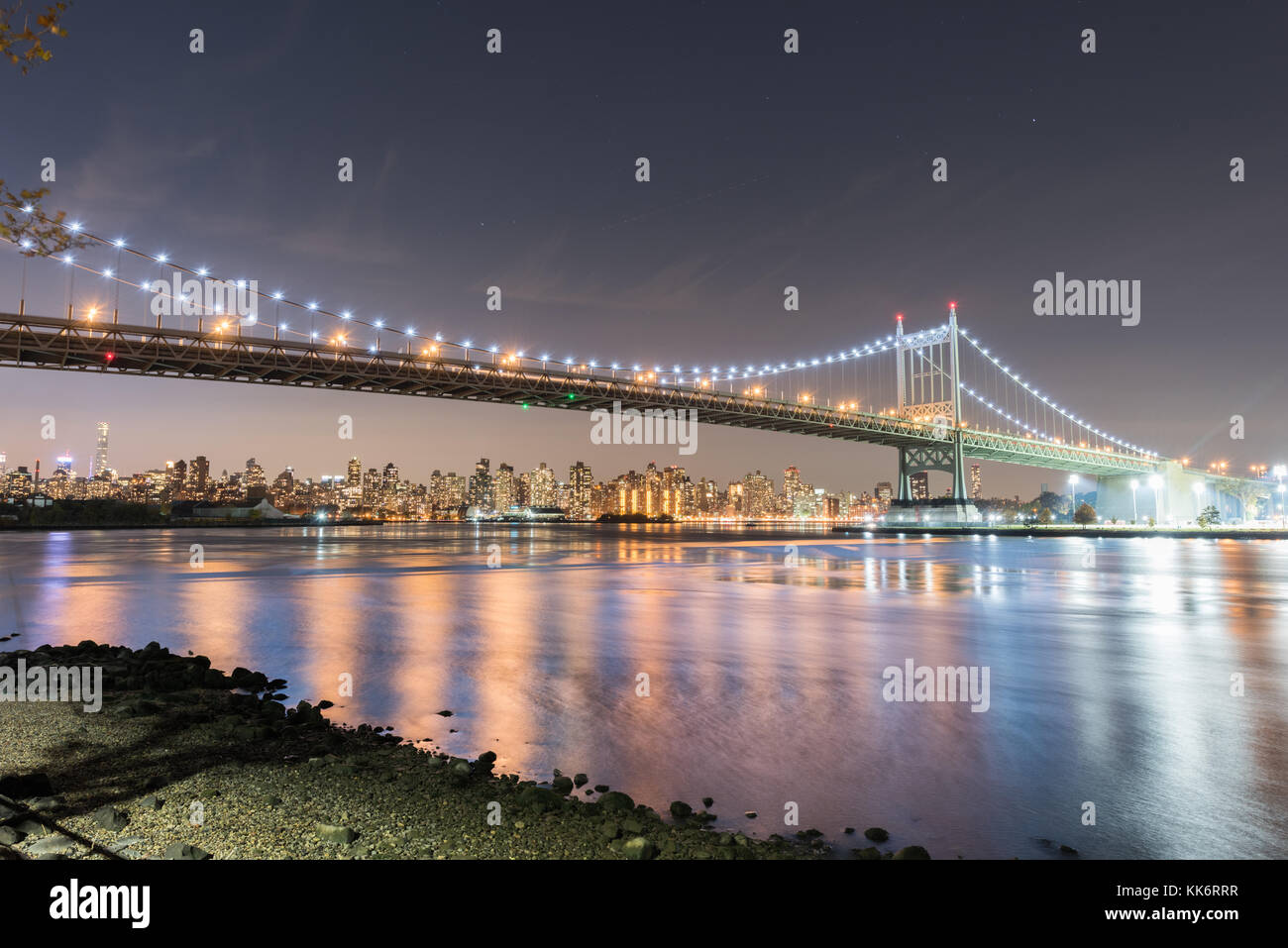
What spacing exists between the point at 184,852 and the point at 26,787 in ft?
6.39

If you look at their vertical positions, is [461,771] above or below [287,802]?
below

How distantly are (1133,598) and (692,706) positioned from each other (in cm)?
1758

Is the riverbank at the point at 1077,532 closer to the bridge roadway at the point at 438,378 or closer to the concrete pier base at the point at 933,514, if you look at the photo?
the concrete pier base at the point at 933,514

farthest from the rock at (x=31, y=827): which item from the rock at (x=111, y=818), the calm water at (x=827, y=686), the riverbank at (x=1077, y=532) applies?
the riverbank at (x=1077, y=532)

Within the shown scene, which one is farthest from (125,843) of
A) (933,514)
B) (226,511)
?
(226,511)

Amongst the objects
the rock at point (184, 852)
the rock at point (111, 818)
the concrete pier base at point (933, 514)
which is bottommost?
the concrete pier base at point (933, 514)

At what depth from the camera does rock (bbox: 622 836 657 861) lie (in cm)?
391

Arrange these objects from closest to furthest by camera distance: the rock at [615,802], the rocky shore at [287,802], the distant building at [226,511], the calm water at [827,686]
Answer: the rocky shore at [287,802], the rock at [615,802], the calm water at [827,686], the distant building at [226,511]

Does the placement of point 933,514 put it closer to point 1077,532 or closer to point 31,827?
point 1077,532

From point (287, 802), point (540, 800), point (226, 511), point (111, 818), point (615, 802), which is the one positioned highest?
point (111, 818)

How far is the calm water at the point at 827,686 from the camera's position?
5293mm

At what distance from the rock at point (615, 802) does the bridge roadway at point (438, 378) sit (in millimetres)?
49741

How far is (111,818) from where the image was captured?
407 cm

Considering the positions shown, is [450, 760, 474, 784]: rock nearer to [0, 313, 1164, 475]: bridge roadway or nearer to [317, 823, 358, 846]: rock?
[317, 823, 358, 846]: rock
